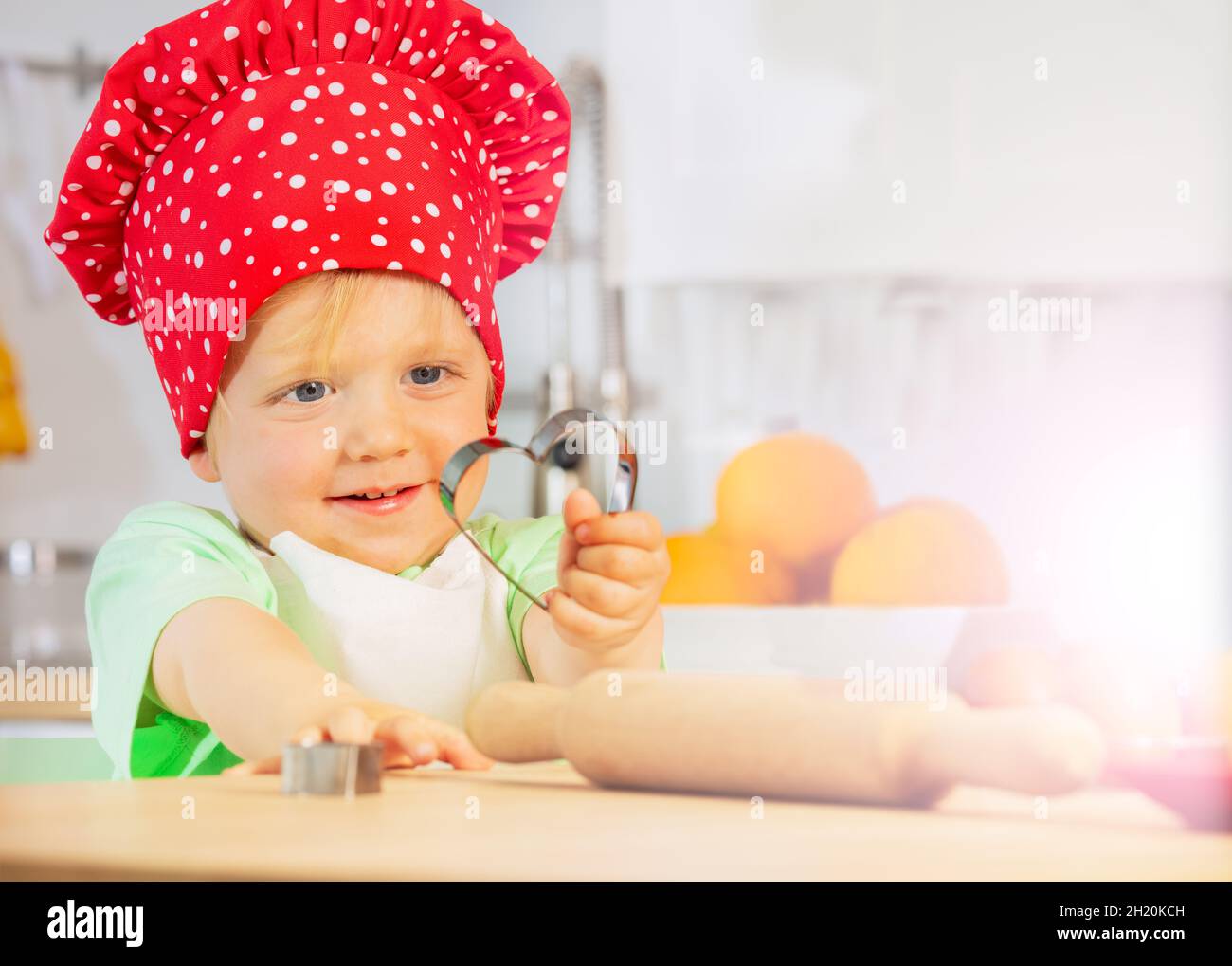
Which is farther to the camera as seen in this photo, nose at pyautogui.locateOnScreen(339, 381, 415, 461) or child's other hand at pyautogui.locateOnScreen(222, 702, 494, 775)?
nose at pyautogui.locateOnScreen(339, 381, 415, 461)

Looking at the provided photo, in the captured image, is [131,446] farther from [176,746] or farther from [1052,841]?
[1052,841]

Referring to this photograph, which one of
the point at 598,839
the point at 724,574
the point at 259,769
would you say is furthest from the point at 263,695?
the point at 724,574

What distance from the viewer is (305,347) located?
444 millimetres

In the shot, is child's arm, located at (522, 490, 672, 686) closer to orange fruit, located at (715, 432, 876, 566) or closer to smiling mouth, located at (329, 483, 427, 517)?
smiling mouth, located at (329, 483, 427, 517)

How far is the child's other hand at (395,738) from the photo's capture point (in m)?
0.34

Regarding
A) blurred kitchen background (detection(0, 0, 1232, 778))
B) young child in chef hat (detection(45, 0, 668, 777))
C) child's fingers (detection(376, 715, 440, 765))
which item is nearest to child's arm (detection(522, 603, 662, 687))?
young child in chef hat (detection(45, 0, 668, 777))

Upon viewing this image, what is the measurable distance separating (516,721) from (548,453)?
3.1 inches

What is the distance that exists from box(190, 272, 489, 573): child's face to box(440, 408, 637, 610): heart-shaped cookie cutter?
0.27ft

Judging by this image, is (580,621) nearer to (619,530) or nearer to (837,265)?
(619,530)

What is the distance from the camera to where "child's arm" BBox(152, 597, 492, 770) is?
0.34 meters

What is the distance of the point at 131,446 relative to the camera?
0.92 meters

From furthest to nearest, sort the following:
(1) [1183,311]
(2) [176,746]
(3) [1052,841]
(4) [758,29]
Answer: (4) [758,29] < (1) [1183,311] < (2) [176,746] < (3) [1052,841]

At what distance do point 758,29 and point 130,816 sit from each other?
76cm

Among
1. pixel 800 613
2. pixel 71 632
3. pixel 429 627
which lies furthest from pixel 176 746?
pixel 71 632
